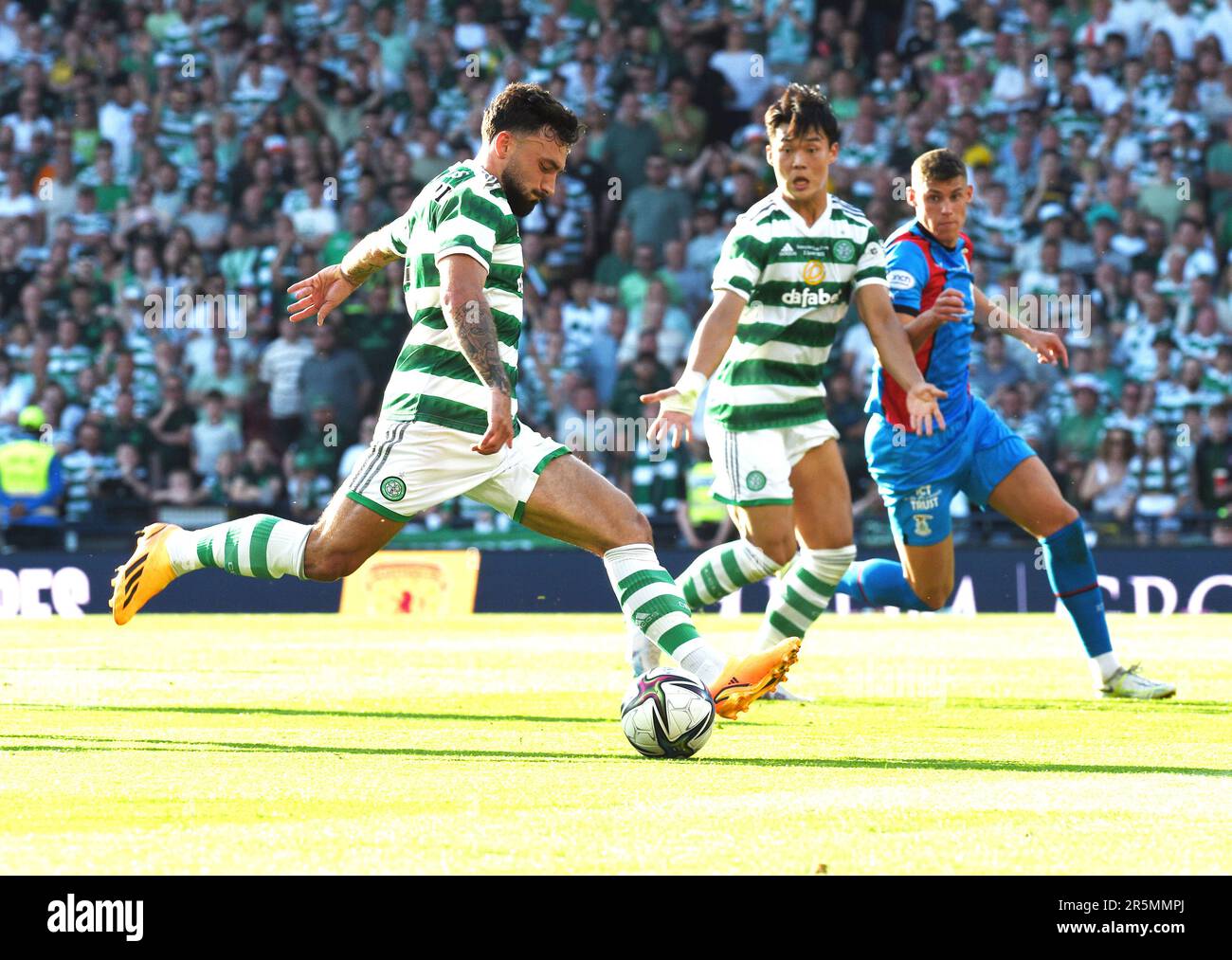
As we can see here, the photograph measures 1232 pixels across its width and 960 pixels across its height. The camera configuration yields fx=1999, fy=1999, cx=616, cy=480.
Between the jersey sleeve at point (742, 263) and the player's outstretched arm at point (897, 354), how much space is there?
0.46 meters

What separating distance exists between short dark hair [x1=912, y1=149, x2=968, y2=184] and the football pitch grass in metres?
2.38

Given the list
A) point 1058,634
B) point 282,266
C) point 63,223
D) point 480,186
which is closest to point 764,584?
point 1058,634

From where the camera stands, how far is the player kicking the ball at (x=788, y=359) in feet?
27.6

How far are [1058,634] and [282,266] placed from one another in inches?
367

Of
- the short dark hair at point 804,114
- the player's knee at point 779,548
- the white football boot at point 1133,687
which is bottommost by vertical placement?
the white football boot at point 1133,687

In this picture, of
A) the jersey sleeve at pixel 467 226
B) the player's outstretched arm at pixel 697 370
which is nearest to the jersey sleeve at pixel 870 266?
the player's outstretched arm at pixel 697 370

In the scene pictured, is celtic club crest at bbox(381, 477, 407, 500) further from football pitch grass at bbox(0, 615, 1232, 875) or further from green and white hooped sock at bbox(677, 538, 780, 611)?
green and white hooped sock at bbox(677, 538, 780, 611)

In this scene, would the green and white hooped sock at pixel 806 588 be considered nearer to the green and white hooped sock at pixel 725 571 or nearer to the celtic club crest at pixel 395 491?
the green and white hooped sock at pixel 725 571

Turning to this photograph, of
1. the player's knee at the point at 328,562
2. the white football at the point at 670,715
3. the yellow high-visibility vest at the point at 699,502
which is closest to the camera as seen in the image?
the white football at the point at 670,715

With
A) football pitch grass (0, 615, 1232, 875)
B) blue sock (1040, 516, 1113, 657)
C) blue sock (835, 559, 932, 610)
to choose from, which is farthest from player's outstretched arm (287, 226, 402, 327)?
blue sock (1040, 516, 1113, 657)

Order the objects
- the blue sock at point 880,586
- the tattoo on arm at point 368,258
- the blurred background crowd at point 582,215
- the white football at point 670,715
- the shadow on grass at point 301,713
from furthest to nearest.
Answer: the blurred background crowd at point 582,215 < the blue sock at point 880,586 < the shadow on grass at point 301,713 < the tattoo on arm at point 368,258 < the white football at point 670,715

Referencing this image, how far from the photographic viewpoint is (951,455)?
9.08 meters

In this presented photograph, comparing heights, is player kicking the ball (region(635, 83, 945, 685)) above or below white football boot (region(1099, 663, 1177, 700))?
above

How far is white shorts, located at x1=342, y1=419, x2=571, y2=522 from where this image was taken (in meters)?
6.72
